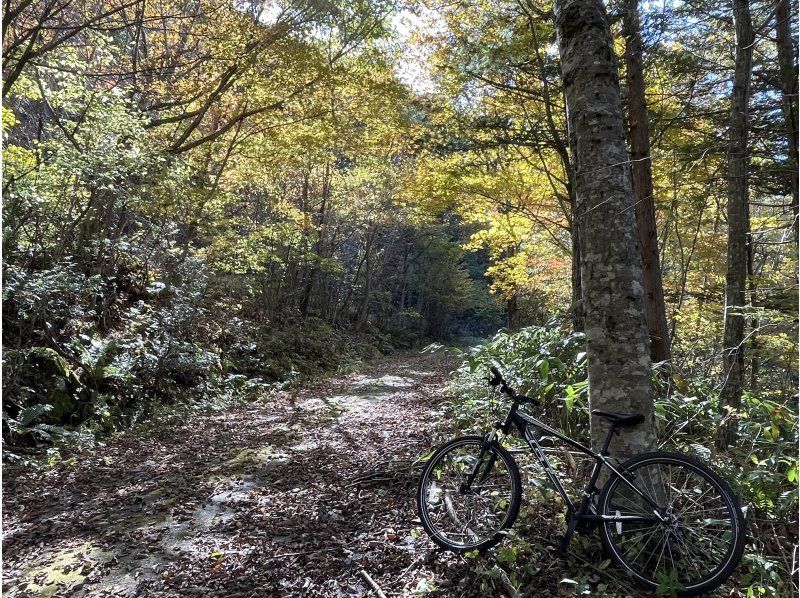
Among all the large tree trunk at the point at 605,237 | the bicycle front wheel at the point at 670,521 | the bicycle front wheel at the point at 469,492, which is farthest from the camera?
the bicycle front wheel at the point at 469,492

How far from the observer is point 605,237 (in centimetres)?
312

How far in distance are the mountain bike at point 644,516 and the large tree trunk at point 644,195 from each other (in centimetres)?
337

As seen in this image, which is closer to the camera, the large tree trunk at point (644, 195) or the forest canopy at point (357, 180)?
the forest canopy at point (357, 180)

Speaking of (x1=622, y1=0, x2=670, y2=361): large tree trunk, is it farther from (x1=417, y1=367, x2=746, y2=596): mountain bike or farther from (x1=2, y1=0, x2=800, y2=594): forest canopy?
(x1=417, y1=367, x2=746, y2=596): mountain bike

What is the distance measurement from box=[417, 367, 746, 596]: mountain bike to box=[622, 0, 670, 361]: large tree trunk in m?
3.37

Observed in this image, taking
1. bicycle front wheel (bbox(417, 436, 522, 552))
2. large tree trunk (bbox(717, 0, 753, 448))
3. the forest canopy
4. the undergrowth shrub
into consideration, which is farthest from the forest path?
large tree trunk (bbox(717, 0, 753, 448))

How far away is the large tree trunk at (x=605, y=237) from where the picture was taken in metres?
3.06

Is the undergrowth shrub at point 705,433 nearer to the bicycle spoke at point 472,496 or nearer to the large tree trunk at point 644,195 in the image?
the bicycle spoke at point 472,496

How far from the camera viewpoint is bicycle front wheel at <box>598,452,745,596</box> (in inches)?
108

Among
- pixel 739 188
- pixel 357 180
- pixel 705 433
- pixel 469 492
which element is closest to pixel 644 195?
pixel 739 188

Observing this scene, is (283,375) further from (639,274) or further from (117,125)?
(639,274)

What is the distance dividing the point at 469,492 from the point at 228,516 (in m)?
2.16

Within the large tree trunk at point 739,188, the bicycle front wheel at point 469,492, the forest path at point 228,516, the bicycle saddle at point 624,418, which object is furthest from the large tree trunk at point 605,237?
the large tree trunk at point 739,188

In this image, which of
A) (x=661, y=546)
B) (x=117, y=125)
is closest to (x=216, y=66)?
(x=117, y=125)
